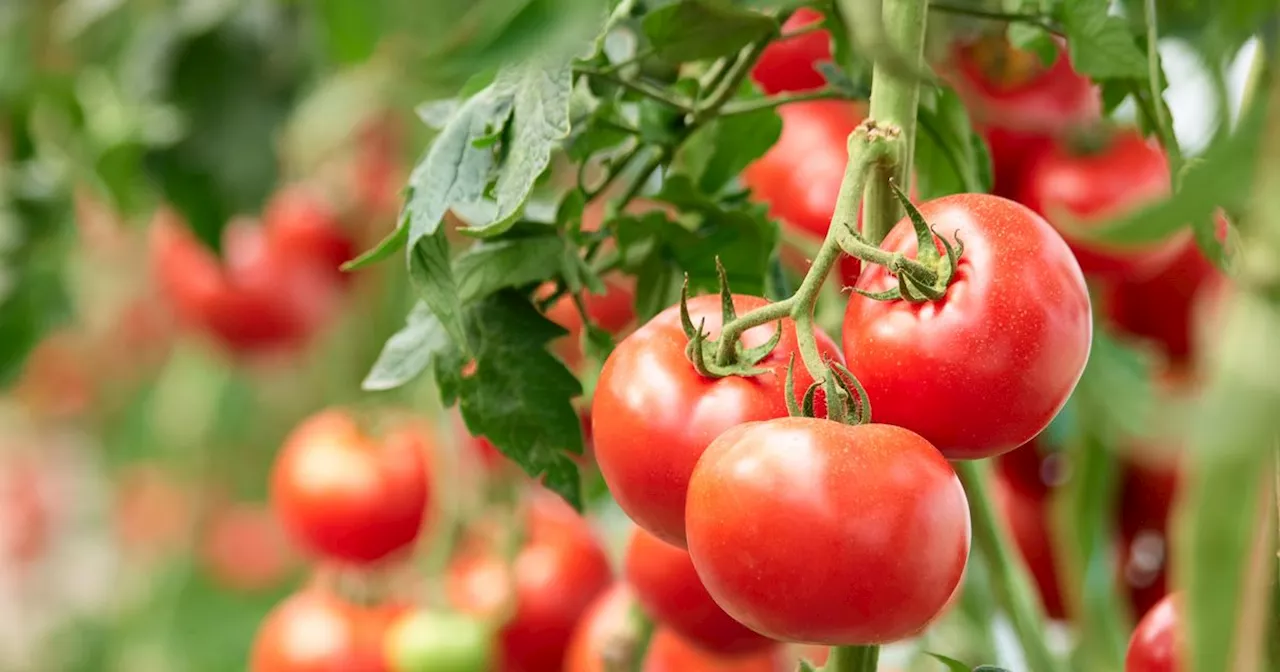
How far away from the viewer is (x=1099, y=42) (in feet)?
1.60

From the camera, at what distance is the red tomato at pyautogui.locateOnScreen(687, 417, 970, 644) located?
370 millimetres

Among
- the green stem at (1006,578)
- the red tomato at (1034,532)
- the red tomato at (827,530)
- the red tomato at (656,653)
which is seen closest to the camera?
the red tomato at (827,530)

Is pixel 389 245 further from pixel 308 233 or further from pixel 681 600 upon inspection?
pixel 308 233

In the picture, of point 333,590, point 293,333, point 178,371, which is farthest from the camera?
point 178,371

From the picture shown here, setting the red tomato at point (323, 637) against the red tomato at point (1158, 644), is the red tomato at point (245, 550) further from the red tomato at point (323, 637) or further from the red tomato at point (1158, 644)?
the red tomato at point (1158, 644)

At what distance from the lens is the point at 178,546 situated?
1903 millimetres

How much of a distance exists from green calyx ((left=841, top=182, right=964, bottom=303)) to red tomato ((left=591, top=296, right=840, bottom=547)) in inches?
1.3

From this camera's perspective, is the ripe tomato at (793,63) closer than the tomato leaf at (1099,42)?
No

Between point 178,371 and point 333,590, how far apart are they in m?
0.75

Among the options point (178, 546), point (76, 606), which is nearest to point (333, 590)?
point (178, 546)

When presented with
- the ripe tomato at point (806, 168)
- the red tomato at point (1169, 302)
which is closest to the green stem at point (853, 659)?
the ripe tomato at point (806, 168)

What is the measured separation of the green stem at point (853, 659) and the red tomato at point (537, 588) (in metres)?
0.50

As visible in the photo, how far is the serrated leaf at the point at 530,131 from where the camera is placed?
0.43 metres

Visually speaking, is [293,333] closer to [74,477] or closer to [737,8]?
[737,8]
